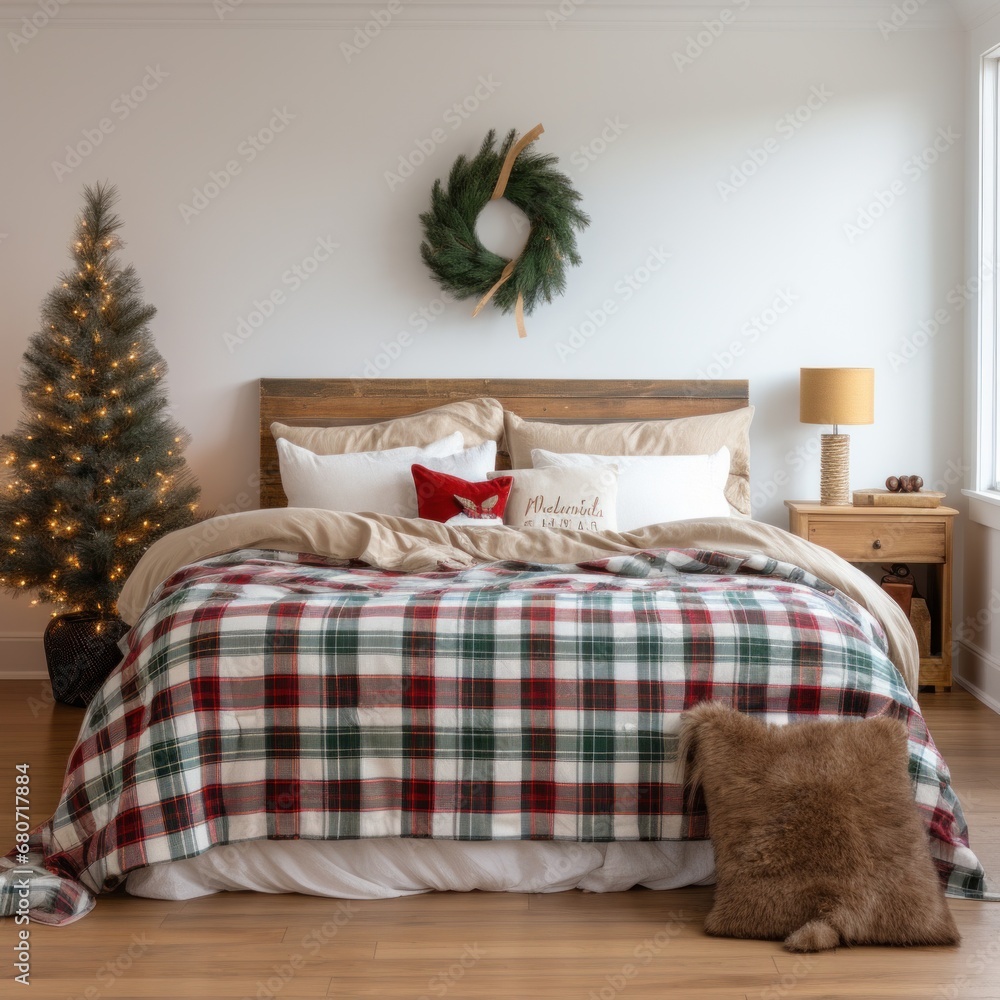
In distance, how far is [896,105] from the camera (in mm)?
4211

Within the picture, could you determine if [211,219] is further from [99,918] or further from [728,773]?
[728,773]

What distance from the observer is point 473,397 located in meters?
4.30

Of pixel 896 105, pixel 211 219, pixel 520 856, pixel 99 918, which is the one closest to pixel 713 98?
pixel 896 105

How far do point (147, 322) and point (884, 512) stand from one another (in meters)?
3.00

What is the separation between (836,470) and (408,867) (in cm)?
254
